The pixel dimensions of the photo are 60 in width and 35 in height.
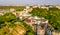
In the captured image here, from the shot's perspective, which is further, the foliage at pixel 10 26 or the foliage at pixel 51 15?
the foliage at pixel 51 15

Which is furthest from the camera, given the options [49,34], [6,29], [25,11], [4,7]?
[4,7]

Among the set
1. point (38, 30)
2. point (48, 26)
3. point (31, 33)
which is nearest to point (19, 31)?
point (31, 33)

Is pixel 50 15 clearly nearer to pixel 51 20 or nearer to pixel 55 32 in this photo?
pixel 51 20

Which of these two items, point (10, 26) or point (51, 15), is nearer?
point (10, 26)

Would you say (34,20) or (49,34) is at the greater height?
(34,20)

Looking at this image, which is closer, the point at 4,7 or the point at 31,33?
the point at 31,33

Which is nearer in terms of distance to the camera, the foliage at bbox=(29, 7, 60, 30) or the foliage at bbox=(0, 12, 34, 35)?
the foliage at bbox=(0, 12, 34, 35)

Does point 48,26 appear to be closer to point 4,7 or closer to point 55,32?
point 55,32

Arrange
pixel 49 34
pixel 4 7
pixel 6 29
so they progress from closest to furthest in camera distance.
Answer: pixel 6 29 < pixel 49 34 < pixel 4 7

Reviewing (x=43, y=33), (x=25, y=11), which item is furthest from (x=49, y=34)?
(x=25, y=11)
